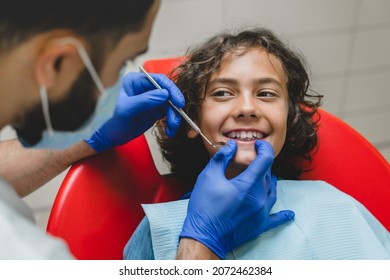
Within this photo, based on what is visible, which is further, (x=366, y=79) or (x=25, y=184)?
(x=366, y=79)

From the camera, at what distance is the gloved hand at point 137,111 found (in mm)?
1072

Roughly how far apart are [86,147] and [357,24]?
1.23 metres

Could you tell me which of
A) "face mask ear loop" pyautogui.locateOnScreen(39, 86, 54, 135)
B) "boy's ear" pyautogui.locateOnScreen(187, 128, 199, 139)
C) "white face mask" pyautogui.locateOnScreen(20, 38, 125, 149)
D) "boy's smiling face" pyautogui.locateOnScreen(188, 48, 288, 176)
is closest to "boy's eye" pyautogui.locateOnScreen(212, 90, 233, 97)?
Result: "boy's smiling face" pyautogui.locateOnScreen(188, 48, 288, 176)

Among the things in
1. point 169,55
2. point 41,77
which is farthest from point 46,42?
point 169,55

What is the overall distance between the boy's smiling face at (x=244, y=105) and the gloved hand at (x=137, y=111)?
97 mm

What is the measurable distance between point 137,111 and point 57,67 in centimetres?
47

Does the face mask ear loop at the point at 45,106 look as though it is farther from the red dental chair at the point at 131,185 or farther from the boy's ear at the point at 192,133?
the boy's ear at the point at 192,133

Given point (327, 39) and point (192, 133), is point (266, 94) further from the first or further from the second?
point (327, 39)

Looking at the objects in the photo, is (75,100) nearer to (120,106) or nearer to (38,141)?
(38,141)

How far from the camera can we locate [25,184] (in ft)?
3.50

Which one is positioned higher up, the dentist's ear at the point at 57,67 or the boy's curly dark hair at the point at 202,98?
the dentist's ear at the point at 57,67

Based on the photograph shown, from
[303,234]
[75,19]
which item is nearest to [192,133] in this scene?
[303,234]

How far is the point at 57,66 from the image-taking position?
2.05 feet

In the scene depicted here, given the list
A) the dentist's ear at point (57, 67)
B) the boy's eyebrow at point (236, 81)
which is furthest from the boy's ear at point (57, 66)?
the boy's eyebrow at point (236, 81)
